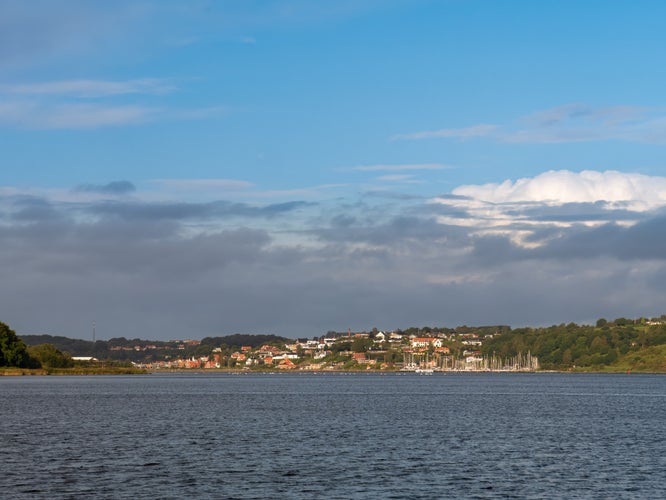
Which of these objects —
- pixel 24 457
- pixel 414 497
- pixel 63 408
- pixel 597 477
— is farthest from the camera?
pixel 63 408

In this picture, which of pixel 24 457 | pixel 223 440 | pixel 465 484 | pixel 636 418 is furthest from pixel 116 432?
pixel 636 418

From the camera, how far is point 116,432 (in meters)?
85.1

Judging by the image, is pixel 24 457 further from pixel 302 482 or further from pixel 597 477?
pixel 597 477

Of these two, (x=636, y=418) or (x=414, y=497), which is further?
(x=636, y=418)

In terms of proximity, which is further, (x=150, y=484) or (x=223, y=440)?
(x=223, y=440)

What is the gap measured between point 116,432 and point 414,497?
43.9m

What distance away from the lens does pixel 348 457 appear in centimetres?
6506

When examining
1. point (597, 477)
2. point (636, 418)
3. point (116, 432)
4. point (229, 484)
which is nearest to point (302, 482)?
point (229, 484)

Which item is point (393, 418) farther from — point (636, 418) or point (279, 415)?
point (636, 418)

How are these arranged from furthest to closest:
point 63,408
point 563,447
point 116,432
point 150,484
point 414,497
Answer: point 63,408
point 116,432
point 563,447
point 150,484
point 414,497

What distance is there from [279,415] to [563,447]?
45904 mm

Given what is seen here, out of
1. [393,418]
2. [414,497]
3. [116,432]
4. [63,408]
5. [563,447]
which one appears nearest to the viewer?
[414,497]

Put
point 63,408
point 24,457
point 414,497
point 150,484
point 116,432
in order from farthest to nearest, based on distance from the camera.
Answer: point 63,408
point 116,432
point 24,457
point 150,484
point 414,497

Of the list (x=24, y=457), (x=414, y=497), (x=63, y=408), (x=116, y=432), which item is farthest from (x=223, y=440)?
(x=63, y=408)
